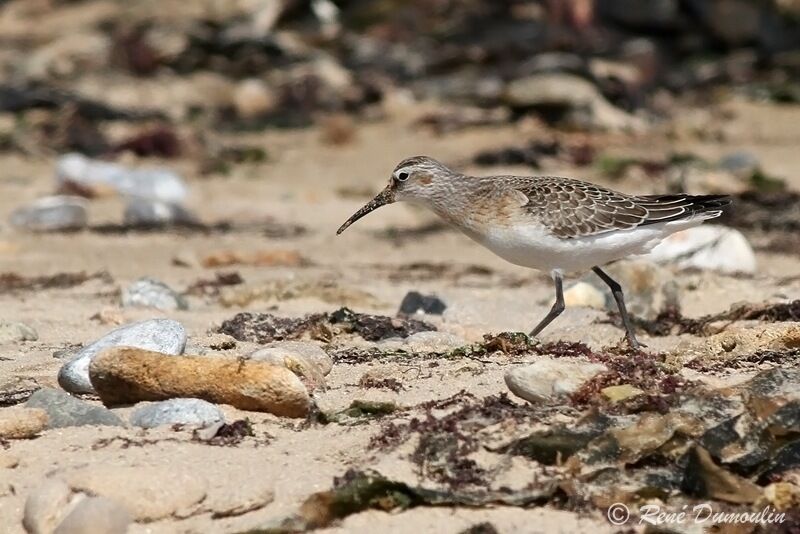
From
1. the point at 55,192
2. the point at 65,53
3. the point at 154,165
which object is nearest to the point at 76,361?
the point at 55,192

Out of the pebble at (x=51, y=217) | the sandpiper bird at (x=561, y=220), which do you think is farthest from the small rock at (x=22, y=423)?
the pebble at (x=51, y=217)

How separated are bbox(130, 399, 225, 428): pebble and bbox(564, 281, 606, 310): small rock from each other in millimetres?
3353

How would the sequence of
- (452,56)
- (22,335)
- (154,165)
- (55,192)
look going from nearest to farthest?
1. (22,335)
2. (55,192)
3. (154,165)
4. (452,56)

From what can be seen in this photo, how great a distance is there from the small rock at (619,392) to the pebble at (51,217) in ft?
22.0

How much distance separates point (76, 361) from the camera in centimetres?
546

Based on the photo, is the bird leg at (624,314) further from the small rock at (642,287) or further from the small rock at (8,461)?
the small rock at (8,461)

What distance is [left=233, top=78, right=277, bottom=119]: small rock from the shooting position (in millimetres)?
16094

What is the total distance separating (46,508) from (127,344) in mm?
1302

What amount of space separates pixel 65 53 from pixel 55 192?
270 inches

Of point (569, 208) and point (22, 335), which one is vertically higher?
point (569, 208)

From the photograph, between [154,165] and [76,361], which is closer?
[76,361]

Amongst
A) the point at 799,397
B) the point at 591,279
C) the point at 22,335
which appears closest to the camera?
the point at 799,397

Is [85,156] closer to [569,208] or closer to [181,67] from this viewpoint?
[181,67]

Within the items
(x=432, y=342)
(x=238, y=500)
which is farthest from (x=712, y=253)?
(x=238, y=500)
